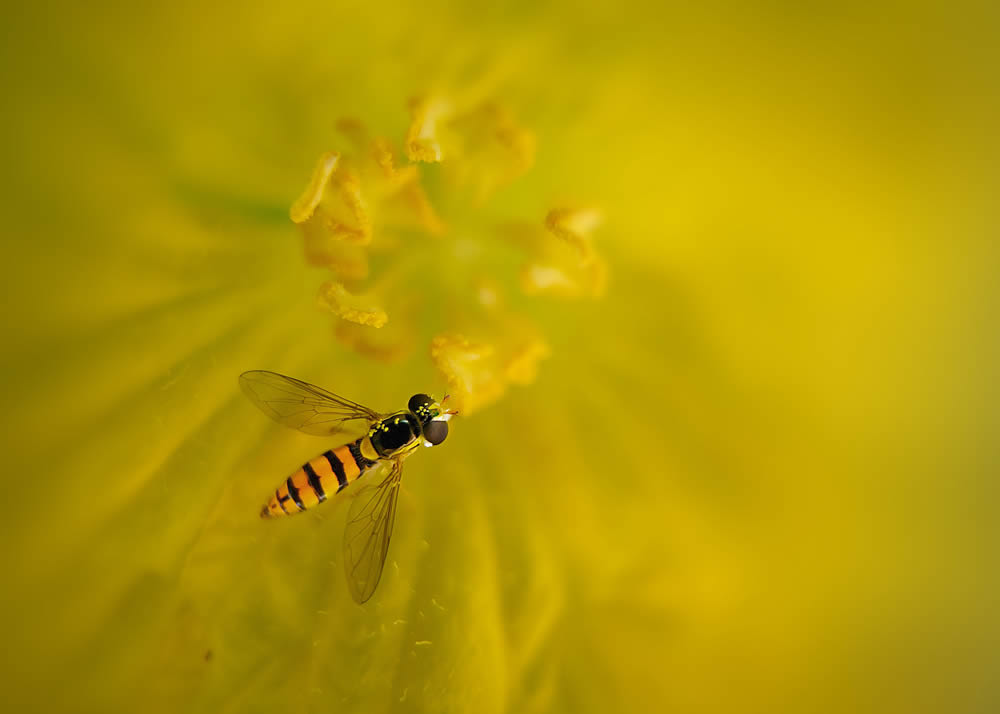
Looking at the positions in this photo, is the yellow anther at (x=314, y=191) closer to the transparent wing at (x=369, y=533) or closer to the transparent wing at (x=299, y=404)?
the transparent wing at (x=299, y=404)

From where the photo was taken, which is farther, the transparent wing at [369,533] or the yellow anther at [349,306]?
the yellow anther at [349,306]

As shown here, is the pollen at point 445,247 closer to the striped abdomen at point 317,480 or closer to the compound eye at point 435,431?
the compound eye at point 435,431

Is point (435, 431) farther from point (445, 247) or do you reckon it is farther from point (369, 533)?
point (445, 247)

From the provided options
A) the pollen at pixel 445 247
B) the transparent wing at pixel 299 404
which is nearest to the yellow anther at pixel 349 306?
the pollen at pixel 445 247

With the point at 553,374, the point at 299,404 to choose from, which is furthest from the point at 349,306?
the point at 553,374

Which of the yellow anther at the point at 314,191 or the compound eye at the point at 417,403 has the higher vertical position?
the yellow anther at the point at 314,191

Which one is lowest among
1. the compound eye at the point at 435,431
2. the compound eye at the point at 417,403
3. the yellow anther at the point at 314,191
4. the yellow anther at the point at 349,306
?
the compound eye at the point at 435,431

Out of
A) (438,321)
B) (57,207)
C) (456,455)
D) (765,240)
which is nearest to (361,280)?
(438,321)

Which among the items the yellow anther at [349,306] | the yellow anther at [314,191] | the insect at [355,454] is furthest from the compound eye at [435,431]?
the yellow anther at [314,191]
